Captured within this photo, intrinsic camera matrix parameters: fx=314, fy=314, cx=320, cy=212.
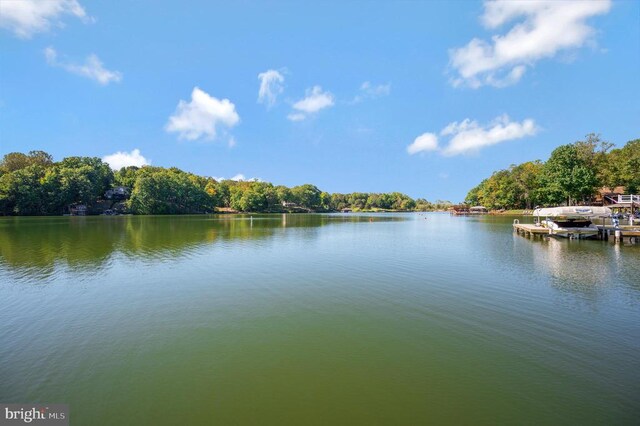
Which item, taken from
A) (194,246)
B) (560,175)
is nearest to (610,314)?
(194,246)

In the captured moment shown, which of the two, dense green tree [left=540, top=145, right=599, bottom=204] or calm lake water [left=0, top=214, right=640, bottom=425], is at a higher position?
dense green tree [left=540, top=145, right=599, bottom=204]

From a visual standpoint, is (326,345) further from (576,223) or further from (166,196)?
(166,196)

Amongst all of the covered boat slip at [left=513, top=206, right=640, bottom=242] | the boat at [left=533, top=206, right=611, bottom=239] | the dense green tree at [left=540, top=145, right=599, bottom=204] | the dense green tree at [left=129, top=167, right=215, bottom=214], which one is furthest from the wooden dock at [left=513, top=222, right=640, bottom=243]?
the dense green tree at [left=129, top=167, right=215, bottom=214]

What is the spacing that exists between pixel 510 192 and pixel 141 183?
122 metres

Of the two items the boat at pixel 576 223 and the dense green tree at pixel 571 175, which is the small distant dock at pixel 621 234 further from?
the dense green tree at pixel 571 175

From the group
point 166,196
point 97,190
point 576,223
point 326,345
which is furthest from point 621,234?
point 97,190

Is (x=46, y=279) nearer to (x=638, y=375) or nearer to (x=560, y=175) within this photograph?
(x=638, y=375)

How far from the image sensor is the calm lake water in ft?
19.0

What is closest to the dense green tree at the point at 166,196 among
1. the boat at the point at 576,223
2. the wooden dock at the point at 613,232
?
the wooden dock at the point at 613,232

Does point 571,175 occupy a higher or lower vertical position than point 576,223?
higher

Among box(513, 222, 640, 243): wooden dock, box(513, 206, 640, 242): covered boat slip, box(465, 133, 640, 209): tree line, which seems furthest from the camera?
box(465, 133, 640, 209): tree line

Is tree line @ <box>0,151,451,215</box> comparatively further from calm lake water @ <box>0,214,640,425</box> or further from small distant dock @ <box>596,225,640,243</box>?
small distant dock @ <box>596,225,640,243</box>

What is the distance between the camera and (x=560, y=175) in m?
67.9

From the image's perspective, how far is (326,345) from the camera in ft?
27.5
